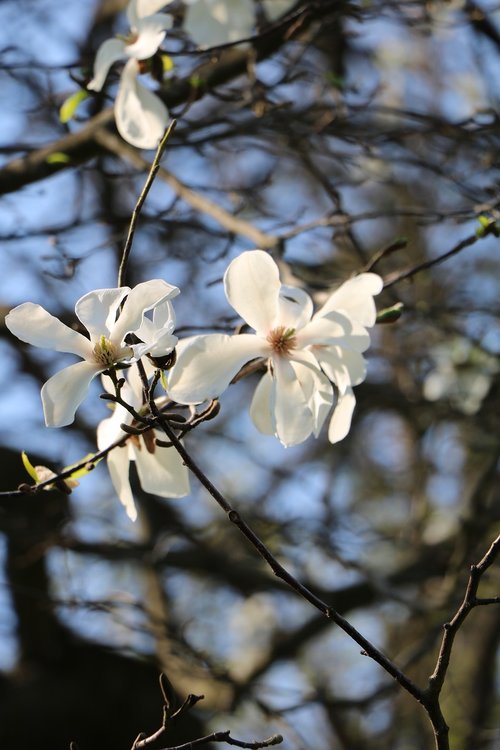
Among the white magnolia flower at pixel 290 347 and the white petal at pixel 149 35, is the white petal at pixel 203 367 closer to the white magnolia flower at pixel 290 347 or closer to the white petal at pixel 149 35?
the white magnolia flower at pixel 290 347

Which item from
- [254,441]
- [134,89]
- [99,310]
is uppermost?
[134,89]

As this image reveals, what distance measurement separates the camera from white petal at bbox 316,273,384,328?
3.14 feet

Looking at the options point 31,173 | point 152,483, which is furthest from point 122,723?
point 152,483

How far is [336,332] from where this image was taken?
95cm

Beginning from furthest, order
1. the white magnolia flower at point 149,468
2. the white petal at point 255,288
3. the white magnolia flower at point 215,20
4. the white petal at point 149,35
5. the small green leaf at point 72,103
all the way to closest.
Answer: the white magnolia flower at point 215,20
the small green leaf at point 72,103
the white petal at point 149,35
the white magnolia flower at point 149,468
the white petal at point 255,288

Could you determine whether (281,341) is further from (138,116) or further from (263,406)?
(138,116)

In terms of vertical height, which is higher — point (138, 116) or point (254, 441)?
point (138, 116)

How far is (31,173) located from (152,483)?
1.04 metres

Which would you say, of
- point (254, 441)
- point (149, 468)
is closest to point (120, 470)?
point (149, 468)

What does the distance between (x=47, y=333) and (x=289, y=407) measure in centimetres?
28

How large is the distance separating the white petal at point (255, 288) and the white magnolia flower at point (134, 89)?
57cm

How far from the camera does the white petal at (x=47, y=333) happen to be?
0.92 meters

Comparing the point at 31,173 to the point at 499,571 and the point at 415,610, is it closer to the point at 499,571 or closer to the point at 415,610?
the point at 415,610

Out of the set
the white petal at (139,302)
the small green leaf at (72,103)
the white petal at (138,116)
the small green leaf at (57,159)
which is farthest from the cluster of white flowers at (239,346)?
the small green leaf at (57,159)
